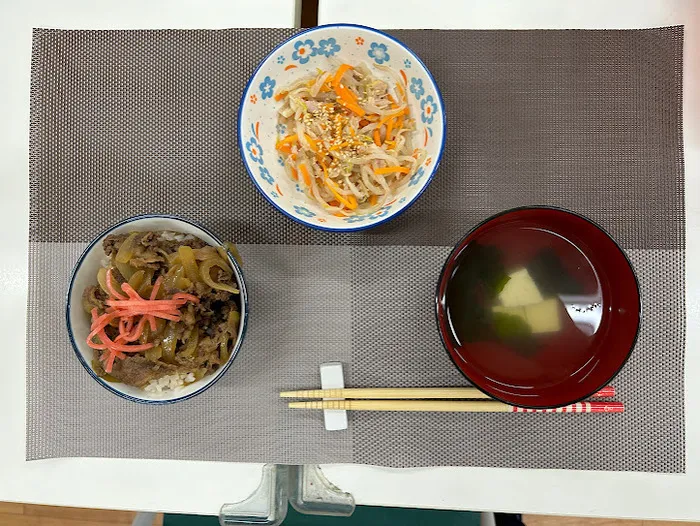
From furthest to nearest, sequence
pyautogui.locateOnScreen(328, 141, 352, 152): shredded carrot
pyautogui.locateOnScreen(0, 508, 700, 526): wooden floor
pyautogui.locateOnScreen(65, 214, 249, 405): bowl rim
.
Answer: pyautogui.locateOnScreen(0, 508, 700, 526): wooden floor < pyautogui.locateOnScreen(328, 141, 352, 152): shredded carrot < pyautogui.locateOnScreen(65, 214, 249, 405): bowl rim

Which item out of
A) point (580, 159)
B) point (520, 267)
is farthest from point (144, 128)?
point (580, 159)

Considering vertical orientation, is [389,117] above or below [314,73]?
below

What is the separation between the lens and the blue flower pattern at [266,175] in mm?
892

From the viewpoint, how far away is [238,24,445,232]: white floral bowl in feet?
2.83

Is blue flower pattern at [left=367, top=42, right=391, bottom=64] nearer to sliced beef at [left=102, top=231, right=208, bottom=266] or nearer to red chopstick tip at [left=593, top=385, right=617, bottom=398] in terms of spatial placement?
sliced beef at [left=102, top=231, right=208, bottom=266]

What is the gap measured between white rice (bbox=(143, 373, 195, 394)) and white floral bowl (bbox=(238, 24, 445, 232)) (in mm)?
351


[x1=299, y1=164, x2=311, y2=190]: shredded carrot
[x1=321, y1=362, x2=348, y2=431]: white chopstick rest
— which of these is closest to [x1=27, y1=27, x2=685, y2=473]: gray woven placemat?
[x1=321, y1=362, x2=348, y2=431]: white chopstick rest

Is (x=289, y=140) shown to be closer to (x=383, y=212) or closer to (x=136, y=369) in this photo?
(x=383, y=212)

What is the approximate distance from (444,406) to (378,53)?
2.28 feet

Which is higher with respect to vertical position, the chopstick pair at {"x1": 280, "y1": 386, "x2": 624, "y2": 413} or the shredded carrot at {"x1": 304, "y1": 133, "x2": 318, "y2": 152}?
the shredded carrot at {"x1": 304, "y1": 133, "x2": 318, "y2": 152}

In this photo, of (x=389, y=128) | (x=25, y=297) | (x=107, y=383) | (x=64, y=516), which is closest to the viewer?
(x=107, y=383)

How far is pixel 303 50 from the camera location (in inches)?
36.1

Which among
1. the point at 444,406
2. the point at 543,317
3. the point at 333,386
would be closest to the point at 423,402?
the point at 444,406

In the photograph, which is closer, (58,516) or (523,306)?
(523,306)
